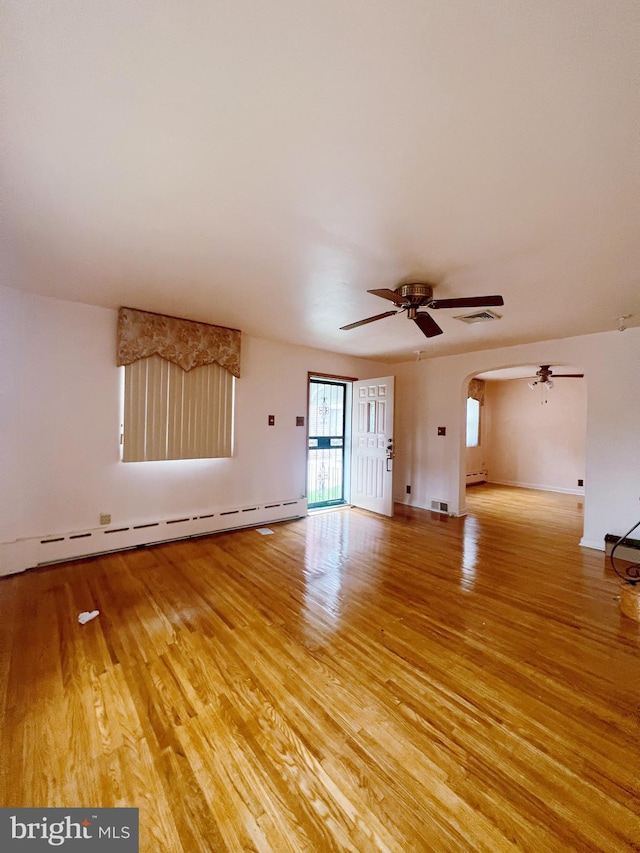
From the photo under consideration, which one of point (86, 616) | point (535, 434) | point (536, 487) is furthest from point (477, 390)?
point (86, 616)

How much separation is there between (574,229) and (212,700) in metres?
3.14

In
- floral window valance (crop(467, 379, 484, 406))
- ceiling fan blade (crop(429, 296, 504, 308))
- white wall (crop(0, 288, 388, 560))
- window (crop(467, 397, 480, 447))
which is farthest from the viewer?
window (crop(467, 397, 480, 447))

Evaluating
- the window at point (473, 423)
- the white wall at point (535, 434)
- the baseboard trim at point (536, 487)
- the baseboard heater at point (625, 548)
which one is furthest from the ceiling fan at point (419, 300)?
the baseboard trim at point (536, 487)

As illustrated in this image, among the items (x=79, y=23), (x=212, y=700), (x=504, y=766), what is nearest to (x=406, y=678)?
(x=504, y=766)

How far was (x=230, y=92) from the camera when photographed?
3.80 feet

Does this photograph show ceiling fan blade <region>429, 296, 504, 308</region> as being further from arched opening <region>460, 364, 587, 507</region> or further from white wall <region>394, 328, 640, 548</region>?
arched opening <region>460, 364, 587, 507</region>

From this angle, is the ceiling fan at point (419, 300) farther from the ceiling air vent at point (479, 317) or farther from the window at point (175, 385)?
the window at point (175, 385)

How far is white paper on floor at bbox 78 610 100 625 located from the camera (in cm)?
233

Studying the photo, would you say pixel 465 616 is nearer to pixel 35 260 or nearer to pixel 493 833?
pixel 493 833

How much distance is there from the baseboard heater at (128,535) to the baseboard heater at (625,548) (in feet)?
12.4

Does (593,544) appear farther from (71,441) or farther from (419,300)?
(71,441)

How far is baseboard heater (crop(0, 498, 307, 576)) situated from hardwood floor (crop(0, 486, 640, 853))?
7.1 inches

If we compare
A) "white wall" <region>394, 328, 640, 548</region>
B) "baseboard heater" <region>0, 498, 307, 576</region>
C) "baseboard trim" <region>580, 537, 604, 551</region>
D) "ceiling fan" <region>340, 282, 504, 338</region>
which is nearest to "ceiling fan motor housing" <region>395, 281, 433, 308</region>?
"ceiling fan" <region>340, 282, 504, 338</region>

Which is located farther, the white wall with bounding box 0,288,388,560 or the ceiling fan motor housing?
the white wall with bounding box 0,288,388,560
